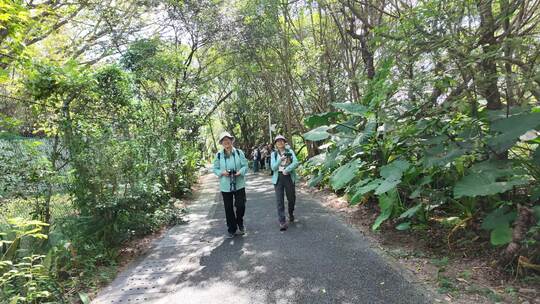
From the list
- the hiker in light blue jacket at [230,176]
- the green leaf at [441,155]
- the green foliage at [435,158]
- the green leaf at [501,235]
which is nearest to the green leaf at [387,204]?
the green foliage at [435,158]

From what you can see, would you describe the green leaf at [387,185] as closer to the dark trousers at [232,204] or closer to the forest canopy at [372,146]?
the forest canopy at [372,146]

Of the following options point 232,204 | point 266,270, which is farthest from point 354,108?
point 266,270

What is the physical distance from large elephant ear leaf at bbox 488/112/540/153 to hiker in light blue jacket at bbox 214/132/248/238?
161 inches

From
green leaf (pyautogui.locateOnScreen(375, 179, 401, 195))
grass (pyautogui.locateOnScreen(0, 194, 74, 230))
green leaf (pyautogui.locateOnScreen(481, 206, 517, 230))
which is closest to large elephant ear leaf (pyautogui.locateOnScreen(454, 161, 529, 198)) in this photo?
green leaf (pyautogui.locateOnScreen(481, 206, 517, 230))

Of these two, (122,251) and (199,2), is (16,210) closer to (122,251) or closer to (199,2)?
(122,251)

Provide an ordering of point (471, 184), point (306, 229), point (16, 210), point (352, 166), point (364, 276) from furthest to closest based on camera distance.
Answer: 1. point (306, 229)
2. point (352, 166)
3. point (16, 210)
4. point (364, 276)
5. point (471, 184)

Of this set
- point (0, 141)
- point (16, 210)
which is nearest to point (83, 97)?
point (0, 141)

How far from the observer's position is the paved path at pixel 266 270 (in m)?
4.27

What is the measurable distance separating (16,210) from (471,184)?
235 inches

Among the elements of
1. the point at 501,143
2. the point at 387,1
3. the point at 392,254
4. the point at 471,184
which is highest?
the point at 387,1

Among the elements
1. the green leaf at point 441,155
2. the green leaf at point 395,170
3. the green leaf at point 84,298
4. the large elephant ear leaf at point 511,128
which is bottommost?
the green leaf at point 84,298

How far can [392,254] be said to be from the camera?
17.6ft

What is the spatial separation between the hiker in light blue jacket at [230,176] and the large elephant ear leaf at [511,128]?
4.09 meters

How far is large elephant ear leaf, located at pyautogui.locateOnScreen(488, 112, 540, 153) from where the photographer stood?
404 cm
